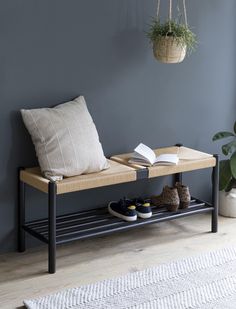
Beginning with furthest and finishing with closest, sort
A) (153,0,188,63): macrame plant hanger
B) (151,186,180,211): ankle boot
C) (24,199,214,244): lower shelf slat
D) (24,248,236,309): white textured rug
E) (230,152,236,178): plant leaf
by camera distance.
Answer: (230,152,236,178): plant leaf < (151,186,180,211): ankle boot < (153,0,188,63): macrame plant hanger < (24,199,214,244): lower shelf slat < (24,248,236,309): white textured rug

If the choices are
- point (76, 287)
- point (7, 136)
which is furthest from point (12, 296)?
point (7, 136)

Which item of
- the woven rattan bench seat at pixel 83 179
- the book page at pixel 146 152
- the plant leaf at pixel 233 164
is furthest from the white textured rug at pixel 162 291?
the plant leaf at pixel 233 164

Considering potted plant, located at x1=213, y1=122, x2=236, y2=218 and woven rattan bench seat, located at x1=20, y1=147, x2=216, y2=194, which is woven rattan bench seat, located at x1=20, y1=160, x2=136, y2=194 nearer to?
woven rattan bench seat, located at x1=20, y1=147, x2=216, y2=194

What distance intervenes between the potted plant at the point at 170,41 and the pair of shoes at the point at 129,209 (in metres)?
0.84

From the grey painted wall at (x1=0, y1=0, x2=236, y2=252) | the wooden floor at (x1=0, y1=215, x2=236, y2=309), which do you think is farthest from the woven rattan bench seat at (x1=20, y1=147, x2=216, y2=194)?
the wooden floor at (x1=0, y1=215, x2=236, y2=309)

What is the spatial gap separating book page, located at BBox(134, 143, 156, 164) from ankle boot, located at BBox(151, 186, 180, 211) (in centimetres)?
24

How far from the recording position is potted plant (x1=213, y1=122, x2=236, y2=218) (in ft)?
14.7

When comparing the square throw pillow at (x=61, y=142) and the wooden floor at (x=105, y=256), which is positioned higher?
the square throw pillow at (x=61, y=142)

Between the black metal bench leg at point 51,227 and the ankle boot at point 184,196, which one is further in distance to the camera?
the ankle boot at point 184,196

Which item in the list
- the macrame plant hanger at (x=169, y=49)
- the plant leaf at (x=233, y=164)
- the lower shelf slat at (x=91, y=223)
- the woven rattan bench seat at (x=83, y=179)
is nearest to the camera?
the woven rattan bench seat at (x=83, y=179)

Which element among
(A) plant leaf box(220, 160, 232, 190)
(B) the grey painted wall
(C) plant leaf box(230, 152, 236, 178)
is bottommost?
(A) plant leaf box(220, 160, 232, 190)

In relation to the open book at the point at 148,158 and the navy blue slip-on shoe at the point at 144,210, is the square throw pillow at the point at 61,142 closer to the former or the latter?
the open book at the point at 148,158

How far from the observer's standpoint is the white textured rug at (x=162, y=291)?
3.36 m

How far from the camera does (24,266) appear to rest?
3824 millimetres
